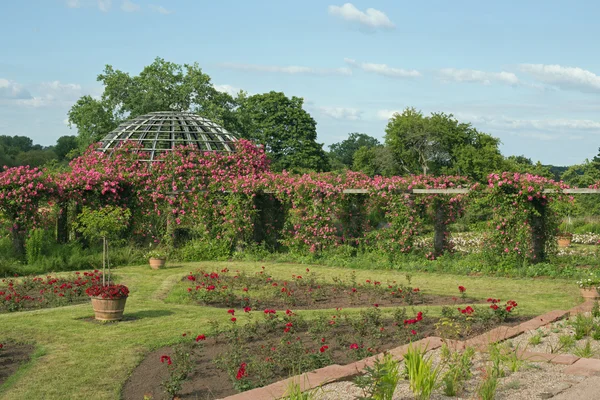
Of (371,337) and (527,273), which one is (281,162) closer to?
(527,273)

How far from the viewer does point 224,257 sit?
17031mm

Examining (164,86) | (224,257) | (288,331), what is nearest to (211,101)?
(164,86)

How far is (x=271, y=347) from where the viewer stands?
671cm

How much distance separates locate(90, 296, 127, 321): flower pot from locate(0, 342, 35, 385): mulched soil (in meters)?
1.31

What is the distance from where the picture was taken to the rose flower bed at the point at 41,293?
1011cm

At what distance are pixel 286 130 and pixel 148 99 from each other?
642 inches

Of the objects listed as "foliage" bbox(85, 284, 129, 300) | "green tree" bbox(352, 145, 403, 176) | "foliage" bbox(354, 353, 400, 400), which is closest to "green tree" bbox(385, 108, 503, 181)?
"green tree" bbox(352, 145, 403, 176)

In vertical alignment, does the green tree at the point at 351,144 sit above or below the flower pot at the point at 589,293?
above

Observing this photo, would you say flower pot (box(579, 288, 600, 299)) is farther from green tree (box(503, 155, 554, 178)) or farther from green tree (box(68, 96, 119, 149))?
green tree (box(503, 155, 554, 178))

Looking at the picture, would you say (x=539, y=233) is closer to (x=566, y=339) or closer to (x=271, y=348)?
(x=566, y=339)

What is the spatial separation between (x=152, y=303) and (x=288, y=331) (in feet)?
13.2

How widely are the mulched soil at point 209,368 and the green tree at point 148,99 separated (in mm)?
25098

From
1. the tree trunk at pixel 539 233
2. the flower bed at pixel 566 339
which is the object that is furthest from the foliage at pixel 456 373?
the tree trunk at pixel 539 233

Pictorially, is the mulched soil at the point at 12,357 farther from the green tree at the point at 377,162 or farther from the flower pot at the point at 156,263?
the green tree at the point at 377,162
